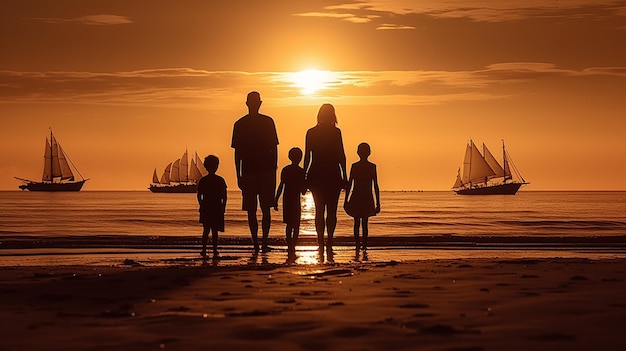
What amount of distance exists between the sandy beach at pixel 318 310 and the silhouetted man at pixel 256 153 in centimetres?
433

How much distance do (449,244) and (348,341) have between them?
18.5 metres

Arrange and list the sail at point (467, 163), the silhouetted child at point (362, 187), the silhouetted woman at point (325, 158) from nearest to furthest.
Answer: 1. the silhouetted woman at point (325, 158)
2. the silhouetted child at point (362, 187)
3. the sail at point (467, 163)

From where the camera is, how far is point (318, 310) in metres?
7.39

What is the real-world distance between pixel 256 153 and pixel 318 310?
8226 mm

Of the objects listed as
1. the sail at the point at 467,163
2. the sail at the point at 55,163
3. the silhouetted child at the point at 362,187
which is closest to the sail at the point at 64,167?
the sail at the point at 55,163

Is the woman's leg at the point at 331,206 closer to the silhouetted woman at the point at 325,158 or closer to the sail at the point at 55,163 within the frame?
the silhouetted woman at the point at 325,158

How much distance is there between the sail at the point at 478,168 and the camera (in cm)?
16625

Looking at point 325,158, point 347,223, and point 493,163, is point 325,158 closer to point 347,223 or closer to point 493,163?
point 347,223

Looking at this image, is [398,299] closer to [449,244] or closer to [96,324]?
[96,324]

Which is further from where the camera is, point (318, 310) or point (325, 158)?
point (325, 158)

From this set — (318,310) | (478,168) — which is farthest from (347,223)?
(478,168)

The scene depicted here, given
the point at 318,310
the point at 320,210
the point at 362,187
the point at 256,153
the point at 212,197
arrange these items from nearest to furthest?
the point at 318,310 < the point at 256,153 < the point at 320,210 < the point at 212,197 < the point at 362,187

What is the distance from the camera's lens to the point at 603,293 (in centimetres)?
833

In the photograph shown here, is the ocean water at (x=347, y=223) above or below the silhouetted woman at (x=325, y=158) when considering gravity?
below
